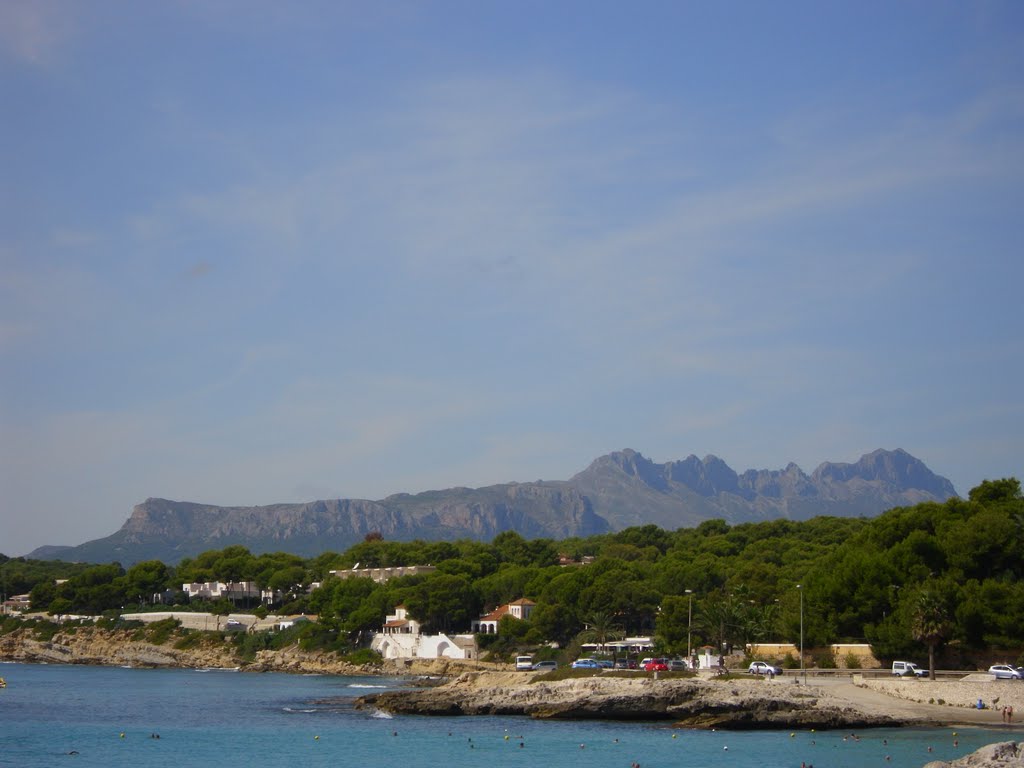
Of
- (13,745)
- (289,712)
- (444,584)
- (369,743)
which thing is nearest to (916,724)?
(369,743)

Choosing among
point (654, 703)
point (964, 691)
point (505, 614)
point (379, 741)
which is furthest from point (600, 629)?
point (379, 741)

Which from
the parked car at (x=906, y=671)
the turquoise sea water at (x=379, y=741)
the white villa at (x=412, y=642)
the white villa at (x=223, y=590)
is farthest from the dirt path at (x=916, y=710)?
the white villa at (x=223, y=590)

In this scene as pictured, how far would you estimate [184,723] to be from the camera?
5478 centimetres

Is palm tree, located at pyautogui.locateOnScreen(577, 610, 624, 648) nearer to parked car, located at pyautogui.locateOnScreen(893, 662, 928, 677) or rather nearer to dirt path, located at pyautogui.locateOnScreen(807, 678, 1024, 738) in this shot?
parked car, located at pyautogui.locateOnScreen(893, 662, 928, 677)

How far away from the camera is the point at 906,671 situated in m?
53.2

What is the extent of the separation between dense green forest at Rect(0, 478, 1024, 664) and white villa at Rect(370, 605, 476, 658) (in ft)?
4.14

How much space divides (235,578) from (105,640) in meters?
19.2

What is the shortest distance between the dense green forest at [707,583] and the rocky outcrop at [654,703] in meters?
8.28

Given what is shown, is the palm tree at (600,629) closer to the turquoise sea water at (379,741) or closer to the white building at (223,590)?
the turquoise sea water at (379,741)

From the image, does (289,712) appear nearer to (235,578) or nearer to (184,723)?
(184,723)

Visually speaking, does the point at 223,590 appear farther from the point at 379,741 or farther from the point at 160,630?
the point at 379,741

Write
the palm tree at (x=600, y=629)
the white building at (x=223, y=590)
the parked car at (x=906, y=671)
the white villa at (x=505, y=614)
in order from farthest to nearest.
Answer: the white building at (x=223, y=590) < the white villa at (x=505, y=614) < the palm tree at (x=600, y=629) < the parked car at (x=906, y=671)

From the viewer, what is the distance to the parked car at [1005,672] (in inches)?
1951

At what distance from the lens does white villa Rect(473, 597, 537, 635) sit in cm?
9325
